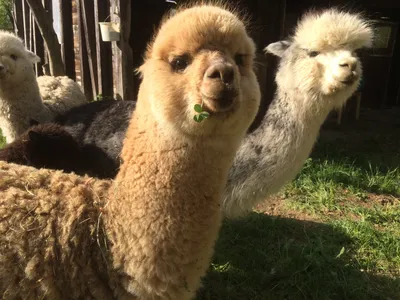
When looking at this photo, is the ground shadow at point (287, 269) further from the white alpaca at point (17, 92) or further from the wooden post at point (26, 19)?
the wooden post at point (26, 19)

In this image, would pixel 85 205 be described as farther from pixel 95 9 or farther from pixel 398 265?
pixel 95 9

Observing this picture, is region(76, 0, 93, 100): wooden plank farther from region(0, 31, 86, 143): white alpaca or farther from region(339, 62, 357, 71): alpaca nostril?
region(339, 62, 357, 71): alpaca nostril

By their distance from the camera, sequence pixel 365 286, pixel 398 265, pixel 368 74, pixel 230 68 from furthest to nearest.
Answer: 1. pixel 368 74
2. pixel 398 265
3. pixel 365 286
4. pixel 230 68

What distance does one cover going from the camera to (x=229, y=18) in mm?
1796

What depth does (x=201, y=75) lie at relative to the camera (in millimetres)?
1674

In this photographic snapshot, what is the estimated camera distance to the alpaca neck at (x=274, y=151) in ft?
11.7

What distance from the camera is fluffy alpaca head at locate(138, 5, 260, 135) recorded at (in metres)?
1.66

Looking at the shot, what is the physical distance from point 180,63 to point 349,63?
2403mm

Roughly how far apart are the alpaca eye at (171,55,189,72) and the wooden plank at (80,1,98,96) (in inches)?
220

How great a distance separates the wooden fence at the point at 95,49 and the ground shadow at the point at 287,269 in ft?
9.25

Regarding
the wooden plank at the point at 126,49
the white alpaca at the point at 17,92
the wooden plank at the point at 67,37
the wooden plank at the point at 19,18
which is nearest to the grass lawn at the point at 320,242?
the wooden plank at the point at 126,49

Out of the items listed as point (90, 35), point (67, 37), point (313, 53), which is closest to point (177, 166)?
point (313, 53)

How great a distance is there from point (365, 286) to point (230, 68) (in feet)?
8.28

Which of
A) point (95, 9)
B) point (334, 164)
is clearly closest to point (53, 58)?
point (95, 9)
